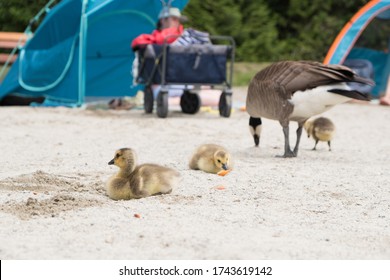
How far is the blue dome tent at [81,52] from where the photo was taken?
1067cm

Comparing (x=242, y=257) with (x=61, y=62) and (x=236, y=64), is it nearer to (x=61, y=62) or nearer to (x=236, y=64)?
(x=61, y=62)

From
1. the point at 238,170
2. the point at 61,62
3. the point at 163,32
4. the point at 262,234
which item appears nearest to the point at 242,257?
the point at 262,234

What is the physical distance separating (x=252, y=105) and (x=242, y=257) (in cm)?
341

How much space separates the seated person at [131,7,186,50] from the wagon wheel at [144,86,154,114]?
63cm

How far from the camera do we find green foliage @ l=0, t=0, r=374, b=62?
1656 cm

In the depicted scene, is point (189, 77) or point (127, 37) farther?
point (127, 37)

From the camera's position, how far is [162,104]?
9367 mm

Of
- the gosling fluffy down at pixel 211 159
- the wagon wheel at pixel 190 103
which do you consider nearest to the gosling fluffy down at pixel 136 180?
the gosling fluffy down at pixel 211 159

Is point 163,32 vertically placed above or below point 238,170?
above

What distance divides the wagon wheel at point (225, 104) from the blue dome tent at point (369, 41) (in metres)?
3.44

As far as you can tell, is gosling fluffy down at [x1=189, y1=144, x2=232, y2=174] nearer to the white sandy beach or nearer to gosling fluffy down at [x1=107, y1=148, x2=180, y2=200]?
the white sandy beach

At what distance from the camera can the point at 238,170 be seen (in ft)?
17.3

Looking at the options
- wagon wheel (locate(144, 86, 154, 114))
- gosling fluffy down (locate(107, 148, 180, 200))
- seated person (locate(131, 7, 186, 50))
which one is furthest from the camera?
wagon wheel (locate(144, 86, 154, 114))

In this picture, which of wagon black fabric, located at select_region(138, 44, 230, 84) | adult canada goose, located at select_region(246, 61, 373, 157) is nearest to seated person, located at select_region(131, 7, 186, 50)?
wagon black fabric, located at select_region(138, 44, 230, 84)
